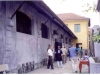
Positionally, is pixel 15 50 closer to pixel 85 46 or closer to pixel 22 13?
pixel 22 13

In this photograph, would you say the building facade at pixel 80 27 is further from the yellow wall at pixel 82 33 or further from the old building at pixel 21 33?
the old building at pixel 21 33

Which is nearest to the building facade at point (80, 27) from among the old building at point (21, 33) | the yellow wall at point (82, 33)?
the yellow wall at point (82, 33)

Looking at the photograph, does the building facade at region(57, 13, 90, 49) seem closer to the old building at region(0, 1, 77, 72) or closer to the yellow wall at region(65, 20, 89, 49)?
the yellow wall at region(65, 20, 89, 49)

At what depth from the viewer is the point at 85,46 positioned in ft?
105

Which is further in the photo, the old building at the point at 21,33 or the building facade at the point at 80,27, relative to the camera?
the building facade at the point at 80,27

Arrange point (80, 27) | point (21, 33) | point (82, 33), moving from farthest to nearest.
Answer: point (82, 33)
point (80, 27)
point (21, 33)

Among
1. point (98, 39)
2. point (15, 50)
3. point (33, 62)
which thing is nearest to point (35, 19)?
point (33, 62)

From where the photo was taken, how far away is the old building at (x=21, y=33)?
6.89m

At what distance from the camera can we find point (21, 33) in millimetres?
8711

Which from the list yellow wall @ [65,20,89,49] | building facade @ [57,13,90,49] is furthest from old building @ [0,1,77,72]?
yellow wall @ [65,20,89,49]

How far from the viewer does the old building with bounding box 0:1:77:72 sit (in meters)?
6.89

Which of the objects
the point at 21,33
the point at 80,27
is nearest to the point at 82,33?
the point at 80,27

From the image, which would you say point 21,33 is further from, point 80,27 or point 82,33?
point 82,33

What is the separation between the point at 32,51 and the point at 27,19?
6.34ft
